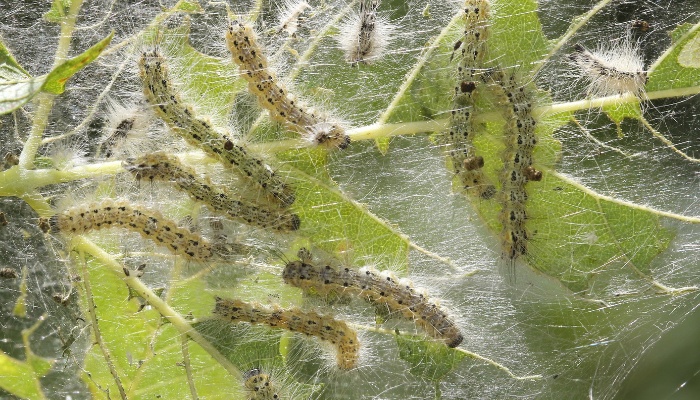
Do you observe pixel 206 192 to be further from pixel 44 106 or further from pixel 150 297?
pixel 44 106

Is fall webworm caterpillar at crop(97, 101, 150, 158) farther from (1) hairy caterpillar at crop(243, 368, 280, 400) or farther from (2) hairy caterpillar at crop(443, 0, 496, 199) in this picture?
(2) hairy caterpillar at crop(443, 0, 496, 199)

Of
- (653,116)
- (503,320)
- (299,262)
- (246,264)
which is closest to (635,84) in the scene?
(653,116)

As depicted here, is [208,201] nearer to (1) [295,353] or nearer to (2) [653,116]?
(1) [295,353]

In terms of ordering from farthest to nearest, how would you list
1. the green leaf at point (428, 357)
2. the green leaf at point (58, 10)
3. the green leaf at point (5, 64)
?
the green leaf at point (428, 357), the green leaf at point (58, 10), the green leaf at point (5, 64)

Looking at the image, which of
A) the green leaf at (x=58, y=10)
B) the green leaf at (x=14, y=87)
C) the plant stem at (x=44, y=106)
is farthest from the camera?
the green leaf at (x=58, y=10)

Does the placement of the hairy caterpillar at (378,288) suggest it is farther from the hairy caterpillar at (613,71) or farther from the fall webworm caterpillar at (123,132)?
the hairy caterpillar at (613,71)

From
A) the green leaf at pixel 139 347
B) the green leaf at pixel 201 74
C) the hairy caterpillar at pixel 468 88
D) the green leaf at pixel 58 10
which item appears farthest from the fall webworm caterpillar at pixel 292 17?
the green leaf at pixel 139 347

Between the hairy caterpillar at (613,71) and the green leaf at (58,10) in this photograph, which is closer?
the hairy caterpillar at (613,71)
